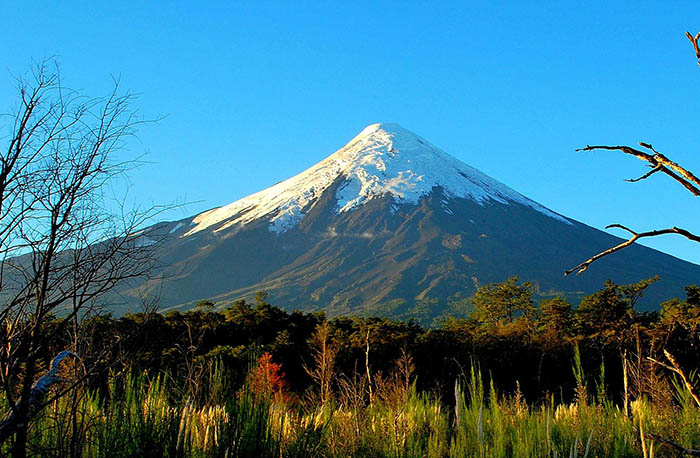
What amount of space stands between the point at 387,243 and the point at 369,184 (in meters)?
28.5

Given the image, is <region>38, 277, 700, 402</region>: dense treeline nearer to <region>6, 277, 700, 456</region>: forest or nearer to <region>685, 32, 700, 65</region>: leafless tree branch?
<region>6, 277, 700, 456</region>: forest

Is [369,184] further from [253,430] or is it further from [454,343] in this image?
[253,430]

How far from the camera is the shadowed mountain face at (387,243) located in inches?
4665

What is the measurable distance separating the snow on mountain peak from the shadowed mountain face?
0.42 metres

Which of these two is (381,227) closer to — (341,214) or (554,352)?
(341,214)

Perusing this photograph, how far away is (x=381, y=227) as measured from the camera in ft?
486

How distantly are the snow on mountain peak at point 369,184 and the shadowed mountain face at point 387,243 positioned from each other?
42 centimetres

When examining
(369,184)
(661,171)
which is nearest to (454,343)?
(661,171)

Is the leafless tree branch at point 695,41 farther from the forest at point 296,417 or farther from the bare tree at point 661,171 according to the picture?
the forest at point 296,417

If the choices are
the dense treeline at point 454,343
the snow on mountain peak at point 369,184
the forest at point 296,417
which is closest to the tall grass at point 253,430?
the forest at point 296,417

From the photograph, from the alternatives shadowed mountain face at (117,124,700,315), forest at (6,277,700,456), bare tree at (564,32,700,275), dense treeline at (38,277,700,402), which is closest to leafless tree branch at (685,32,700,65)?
bare tree at (564,32,700,275)

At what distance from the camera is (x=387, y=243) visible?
140125 mm

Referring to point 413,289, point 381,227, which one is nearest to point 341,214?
point 381,227

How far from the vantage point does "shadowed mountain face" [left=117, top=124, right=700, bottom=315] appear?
11850 centimetres
